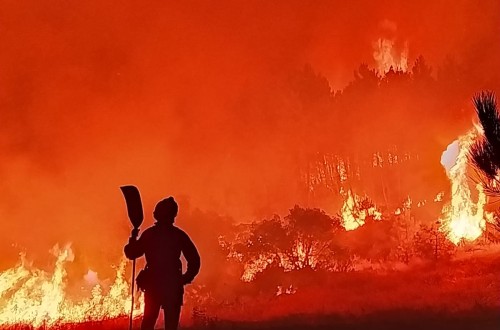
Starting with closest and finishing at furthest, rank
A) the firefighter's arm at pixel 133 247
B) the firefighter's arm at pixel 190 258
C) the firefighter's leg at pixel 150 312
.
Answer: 1. the firefighter's arm at pixel 133 247
2. the firefighter's leg at pixel 150 312
3. the firefighter's arm at pixel 190 258

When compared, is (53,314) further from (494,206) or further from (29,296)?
(494,206)

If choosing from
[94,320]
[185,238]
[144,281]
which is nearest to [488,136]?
[185,238]

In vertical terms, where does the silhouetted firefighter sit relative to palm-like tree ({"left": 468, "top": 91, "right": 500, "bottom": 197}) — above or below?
below

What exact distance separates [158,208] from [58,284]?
9.23 metres

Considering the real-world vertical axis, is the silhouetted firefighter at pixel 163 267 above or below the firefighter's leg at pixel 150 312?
above

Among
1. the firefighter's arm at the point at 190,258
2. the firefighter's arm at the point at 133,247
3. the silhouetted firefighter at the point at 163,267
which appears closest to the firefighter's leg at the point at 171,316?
the silhouetted firefighter at the point at 163,267

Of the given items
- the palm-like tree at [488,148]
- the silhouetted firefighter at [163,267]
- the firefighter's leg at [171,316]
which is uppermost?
the palm-like tree at [488,148]

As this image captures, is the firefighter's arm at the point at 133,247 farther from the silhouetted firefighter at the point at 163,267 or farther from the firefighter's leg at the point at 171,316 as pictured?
the firefighter's leg at the point at 171,316

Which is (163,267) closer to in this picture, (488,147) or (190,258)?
(190,258)

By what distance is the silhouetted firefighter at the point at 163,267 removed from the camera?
5055 millimetres

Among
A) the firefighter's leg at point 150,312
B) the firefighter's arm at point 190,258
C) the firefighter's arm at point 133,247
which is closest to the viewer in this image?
the firefighter's arm at point 133,247

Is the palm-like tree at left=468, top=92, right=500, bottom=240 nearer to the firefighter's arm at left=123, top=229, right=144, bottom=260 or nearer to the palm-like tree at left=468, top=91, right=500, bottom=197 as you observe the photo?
the palm-like tree at left=468, top=91, right=500, bottom=197

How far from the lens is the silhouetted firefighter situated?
5.05 m

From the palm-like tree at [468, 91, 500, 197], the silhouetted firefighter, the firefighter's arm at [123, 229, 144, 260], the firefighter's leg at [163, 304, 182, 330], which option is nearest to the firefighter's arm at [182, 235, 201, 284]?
the silhouetted firefighter
